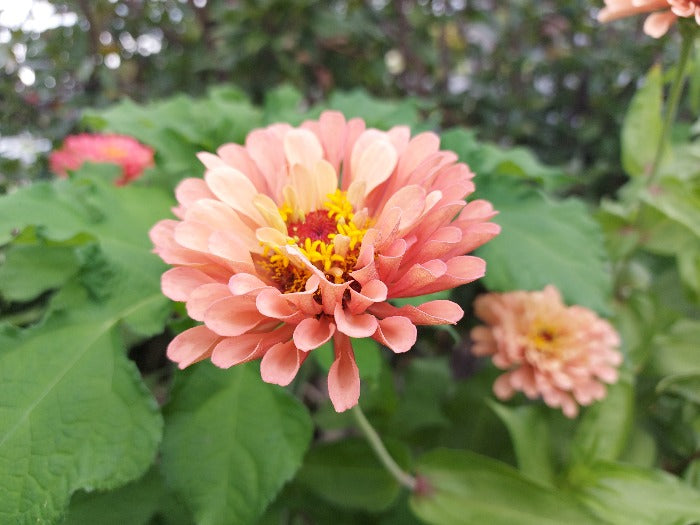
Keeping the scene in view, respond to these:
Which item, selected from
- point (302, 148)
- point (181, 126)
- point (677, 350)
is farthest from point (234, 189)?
point (677, 350)

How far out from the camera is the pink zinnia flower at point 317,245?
11.4 inches

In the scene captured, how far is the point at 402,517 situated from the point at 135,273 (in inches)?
15.0

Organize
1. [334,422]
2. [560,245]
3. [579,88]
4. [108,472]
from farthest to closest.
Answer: [579,88], [334,422], [560,245], [108,472]

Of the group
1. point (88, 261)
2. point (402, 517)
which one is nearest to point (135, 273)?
point (88, 261)

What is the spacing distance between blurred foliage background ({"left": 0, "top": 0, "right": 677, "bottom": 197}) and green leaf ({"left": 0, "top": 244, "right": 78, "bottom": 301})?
46cm

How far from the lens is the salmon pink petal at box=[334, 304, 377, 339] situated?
28cm

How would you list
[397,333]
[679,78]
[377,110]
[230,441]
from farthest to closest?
[377,110] → [679,78] → [230,441] → [397,333]

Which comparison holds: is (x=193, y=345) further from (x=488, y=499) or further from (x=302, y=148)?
(x=488, y=499)

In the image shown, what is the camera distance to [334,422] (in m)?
0.62

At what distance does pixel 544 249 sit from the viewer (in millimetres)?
508

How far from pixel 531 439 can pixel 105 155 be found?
0.61 metres

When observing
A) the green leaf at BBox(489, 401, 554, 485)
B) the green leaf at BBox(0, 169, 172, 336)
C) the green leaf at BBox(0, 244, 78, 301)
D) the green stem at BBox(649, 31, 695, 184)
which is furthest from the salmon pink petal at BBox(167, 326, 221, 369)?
the green stem at BBox(649, 31, 695, 184)

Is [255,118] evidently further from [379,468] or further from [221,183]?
[379,468]

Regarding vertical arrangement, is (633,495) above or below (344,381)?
below
